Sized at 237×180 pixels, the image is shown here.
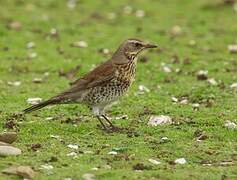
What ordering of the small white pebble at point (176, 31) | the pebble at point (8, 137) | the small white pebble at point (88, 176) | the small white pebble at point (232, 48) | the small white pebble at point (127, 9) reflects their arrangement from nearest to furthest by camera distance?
1. the small white pebble at point (88, 176)
2. the pebble at point (8, 137)
3. the small white pebble at point (232, 48)
4. the small white pebble at point (176, 31)
5. the small white pebble at point (127, 9)

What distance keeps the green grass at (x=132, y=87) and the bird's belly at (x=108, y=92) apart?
17.7 inches

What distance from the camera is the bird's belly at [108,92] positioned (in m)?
11.1

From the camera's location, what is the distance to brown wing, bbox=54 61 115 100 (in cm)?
1110

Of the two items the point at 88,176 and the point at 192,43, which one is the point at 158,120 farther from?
the point at 192,43

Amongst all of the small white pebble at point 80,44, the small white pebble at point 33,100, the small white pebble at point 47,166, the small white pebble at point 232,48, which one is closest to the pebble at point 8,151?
the small white pebble at point 47,166

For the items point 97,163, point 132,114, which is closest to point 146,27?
point 132,114

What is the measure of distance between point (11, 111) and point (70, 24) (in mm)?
7095

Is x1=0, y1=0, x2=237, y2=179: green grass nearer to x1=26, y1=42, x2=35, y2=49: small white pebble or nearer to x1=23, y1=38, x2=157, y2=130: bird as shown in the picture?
x1=26, y1=42, x2=35, y2=49: small white pebble

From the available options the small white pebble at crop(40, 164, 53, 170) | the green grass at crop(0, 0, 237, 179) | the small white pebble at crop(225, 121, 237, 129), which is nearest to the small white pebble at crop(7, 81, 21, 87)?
the green grass at crop(0, 0, 237, 179)

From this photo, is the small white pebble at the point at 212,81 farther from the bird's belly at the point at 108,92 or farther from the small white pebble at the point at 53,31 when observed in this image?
the small white pebble at the point at 53,31

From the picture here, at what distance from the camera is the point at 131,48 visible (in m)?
11.5

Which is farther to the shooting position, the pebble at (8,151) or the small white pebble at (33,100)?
the small white pebble at (33,100)

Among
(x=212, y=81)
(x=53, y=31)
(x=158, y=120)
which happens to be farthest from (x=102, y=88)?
(x=53, y=31)

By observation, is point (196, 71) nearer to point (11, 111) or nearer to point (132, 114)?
point (132, 114)
